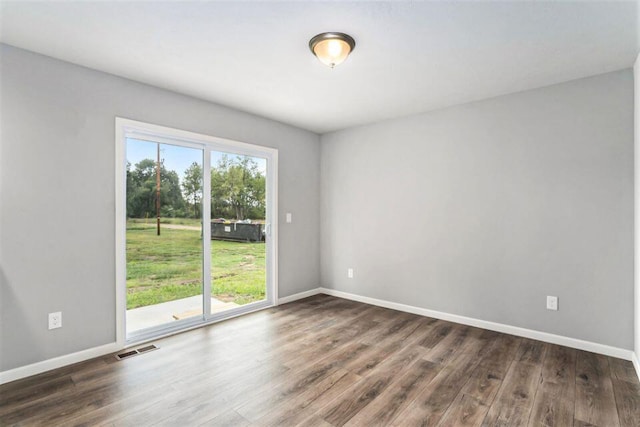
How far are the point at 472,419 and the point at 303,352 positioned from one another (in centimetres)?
143

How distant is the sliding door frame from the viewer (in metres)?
2.92

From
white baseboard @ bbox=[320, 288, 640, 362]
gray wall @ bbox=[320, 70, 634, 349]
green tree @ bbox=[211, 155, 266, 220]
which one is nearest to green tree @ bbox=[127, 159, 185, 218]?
green tree @ bbox=[211, 155, 266, 220]

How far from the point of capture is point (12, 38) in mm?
2291

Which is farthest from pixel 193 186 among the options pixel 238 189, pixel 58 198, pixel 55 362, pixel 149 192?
pixel 55 362

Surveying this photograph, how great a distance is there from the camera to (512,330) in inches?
129

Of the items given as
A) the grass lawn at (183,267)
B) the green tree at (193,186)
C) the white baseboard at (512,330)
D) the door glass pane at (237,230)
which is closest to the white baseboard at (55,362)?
the grass lawn at (183,267)

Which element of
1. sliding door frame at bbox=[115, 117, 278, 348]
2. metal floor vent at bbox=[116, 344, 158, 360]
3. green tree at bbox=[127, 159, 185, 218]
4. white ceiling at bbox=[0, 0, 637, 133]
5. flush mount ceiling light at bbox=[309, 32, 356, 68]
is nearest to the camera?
white ceiling at bbox=[0, 0, 637, 133]

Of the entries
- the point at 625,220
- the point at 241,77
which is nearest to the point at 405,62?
the point at 241,77

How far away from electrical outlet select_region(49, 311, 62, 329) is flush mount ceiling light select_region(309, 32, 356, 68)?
2925 millimetres

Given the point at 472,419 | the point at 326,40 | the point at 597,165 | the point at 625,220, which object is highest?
the point at 326,40

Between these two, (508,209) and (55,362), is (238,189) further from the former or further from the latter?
(508,209)

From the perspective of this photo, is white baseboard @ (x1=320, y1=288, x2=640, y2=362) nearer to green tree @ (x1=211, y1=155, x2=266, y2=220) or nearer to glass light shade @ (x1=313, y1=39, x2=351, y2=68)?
green tree @ (x1=211, y1=155, x2=266, y2=220)

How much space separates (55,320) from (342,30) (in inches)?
124

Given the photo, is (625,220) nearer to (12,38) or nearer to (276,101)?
(276,101)
